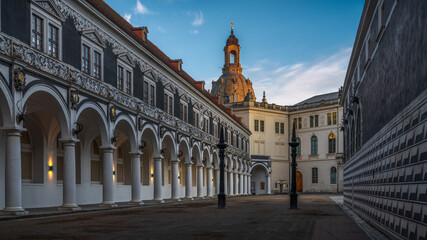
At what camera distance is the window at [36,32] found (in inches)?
691

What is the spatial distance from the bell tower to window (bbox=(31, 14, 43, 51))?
88.8 m

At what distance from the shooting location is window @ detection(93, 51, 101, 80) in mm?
22625

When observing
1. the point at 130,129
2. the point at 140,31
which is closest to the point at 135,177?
the point at 130,129

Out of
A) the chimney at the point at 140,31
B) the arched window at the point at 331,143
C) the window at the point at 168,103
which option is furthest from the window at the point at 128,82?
the arched window at the point at 331,143

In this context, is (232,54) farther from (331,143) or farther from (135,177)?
(135,177)

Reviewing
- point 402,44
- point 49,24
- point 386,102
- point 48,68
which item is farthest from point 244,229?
point 49,24

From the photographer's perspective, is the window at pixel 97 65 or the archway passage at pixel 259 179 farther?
the archway passage at pixel 259 179

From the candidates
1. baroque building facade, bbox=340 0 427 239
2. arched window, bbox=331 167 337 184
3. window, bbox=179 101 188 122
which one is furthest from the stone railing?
arched window, bbox=331 167 337 184

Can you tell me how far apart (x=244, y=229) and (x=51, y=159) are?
47.2ft

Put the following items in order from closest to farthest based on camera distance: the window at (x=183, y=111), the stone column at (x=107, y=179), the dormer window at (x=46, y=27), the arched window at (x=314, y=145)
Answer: the dormer window at (x=46, y=27), the stone column at (x=107, y=179), the window at (x=183, y=111), the arched window at (x=314, y=145)

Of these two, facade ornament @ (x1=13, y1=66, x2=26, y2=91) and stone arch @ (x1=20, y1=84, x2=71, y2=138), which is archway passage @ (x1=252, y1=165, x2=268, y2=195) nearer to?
stone arch @ (x1=20, y1=84, x2=71, y2=138)

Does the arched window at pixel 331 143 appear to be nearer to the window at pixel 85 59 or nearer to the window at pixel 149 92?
the window at pixel 149 92

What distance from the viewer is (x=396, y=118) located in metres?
9.91

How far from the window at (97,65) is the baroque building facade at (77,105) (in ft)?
0.16
